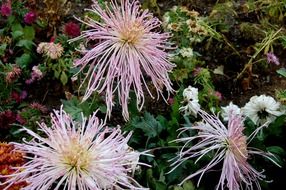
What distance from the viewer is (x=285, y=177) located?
6.81 feet

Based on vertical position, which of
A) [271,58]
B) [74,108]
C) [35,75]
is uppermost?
[271,58]

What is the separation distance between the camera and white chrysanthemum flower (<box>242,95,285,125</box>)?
7.24ft

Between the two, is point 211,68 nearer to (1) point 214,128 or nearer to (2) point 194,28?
(2) point 194,28

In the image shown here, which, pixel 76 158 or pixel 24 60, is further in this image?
pixel 24 60

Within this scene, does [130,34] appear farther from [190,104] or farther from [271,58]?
[271,58]

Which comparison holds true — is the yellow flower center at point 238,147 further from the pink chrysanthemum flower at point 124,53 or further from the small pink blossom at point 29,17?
the small pink blossom at point 29,17

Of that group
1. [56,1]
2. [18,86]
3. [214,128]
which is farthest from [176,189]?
[56,1]

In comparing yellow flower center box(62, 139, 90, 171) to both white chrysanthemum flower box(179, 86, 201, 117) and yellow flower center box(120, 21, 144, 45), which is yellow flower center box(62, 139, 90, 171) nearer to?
yellow flower center box(120, 21, 144, 45)

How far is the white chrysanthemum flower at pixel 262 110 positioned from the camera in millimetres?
2207

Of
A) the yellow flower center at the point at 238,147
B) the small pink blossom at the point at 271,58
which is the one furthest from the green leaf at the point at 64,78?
the yellow flower center at the point at 238,147

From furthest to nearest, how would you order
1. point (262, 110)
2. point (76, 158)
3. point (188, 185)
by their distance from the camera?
point (262, 110)
point (188, 185)
point (76, 158)

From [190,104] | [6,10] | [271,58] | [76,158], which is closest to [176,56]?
[271,58]

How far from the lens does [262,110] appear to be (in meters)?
2.22

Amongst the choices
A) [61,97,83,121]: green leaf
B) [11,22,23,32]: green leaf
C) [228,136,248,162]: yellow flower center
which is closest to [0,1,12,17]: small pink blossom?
[11,22,23,32]: green leaf
